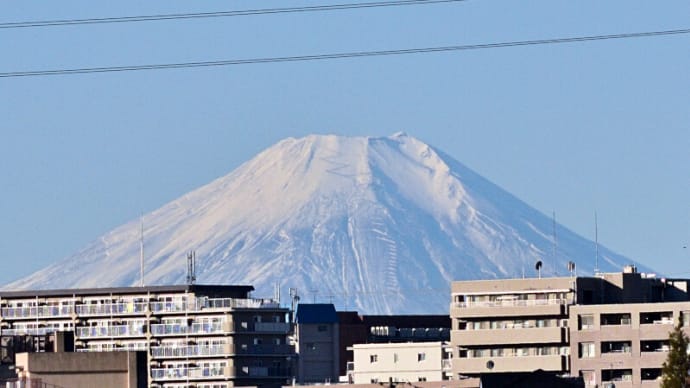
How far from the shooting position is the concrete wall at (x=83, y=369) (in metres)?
112

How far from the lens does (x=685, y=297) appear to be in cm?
16550

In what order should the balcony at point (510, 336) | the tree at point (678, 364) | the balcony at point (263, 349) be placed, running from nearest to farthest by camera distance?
the tree at point (678, 364) < the balcony at point (510, 336) < the balcony at point (263, 349)

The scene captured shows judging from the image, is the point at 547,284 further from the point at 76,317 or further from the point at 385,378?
the point at 76,317

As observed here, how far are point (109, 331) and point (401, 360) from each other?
20675 millimetres

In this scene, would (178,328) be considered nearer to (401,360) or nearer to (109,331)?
(109,331)

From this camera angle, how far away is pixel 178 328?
174 m

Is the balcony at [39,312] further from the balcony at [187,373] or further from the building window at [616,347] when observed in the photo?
the building window at [616,347]

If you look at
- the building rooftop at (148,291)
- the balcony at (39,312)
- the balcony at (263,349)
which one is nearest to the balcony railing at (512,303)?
the balcony at (263,349)

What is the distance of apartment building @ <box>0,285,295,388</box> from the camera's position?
171375 mm

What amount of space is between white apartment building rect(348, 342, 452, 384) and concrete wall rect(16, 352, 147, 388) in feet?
201

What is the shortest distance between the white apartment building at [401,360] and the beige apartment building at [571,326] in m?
15.8

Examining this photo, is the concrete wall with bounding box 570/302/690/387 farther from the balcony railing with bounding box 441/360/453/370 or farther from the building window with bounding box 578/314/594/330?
the balcony railing with bounding box 441/360/453/370

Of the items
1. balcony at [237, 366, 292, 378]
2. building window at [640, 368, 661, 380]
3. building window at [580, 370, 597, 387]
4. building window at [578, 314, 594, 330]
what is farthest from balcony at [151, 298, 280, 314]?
building window at [640, 368, 661, 380]

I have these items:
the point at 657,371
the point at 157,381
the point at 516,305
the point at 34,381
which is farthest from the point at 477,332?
the point at 34,381
